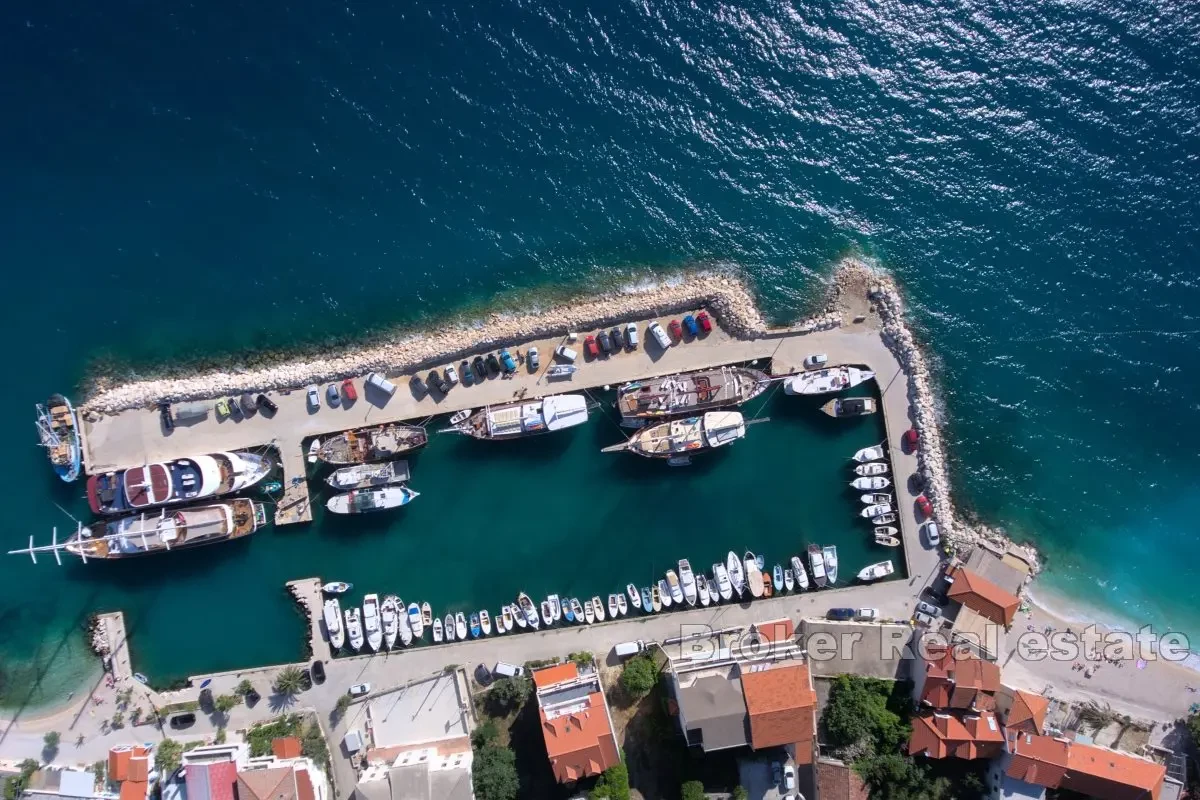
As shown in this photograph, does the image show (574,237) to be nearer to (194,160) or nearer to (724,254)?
(724,254)

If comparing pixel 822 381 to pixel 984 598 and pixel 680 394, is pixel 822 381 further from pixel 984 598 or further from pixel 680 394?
pixel 984 598

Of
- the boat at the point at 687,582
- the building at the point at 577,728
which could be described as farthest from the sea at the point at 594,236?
the building at the point at 577,728

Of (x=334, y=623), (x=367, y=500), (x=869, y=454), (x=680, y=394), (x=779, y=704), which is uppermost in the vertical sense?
(x=680, y=394)

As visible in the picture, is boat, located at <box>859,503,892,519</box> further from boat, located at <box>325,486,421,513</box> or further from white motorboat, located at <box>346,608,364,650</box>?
white motorboat, located at <box>346,608,364,650</box>

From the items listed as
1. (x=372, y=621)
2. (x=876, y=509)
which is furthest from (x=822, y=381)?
(x=372, y=621)

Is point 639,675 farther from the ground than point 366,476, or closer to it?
closer to it

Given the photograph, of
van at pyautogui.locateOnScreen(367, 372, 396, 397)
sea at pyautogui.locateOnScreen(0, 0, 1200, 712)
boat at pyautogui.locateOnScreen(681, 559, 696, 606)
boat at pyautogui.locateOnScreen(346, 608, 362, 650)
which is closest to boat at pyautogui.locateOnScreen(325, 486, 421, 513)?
sea at pyautogui.locateOnScreen(0, 0, 1200, 712)
